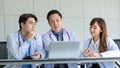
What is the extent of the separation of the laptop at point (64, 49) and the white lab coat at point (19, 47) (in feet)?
0.92

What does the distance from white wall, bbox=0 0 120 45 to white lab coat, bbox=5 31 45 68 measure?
150 centimetres

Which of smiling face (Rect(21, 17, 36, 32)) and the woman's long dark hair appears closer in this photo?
smiling face (Rect(21, 17, 36, 32))

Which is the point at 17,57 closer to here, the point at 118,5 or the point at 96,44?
the point at 96,44

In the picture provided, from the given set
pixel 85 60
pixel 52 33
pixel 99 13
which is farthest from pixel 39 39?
pixel 99 13

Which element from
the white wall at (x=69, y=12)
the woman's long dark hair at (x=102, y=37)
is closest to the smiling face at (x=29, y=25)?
the woman's long dark hair at (x=102, y=37)

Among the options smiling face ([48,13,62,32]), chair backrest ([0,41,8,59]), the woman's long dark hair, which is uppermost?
smiling face ([48,13,62,32])

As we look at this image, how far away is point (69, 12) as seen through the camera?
15.6 ft

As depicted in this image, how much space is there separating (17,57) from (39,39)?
343 millimetres

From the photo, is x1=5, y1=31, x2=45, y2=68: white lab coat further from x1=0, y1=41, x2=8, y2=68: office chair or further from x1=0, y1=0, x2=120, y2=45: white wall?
x1=0, y1=0, x2=120, y2=45: white wall

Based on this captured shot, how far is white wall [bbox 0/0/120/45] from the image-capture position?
431cm

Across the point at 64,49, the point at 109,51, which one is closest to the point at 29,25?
the point at 64,49

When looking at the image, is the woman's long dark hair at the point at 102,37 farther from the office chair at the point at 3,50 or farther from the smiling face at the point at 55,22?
the office chair at the point at 3,50

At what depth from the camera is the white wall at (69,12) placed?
4.31m

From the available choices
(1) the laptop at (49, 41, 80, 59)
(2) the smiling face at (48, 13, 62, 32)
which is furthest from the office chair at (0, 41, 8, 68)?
(1) the laptop at (49, 41, 80, 59)
